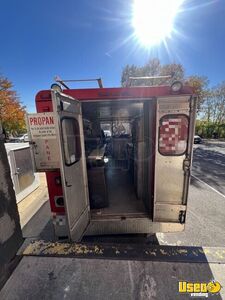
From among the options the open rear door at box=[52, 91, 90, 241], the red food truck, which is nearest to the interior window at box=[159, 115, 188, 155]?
the red food truck

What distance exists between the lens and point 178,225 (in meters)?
2.19

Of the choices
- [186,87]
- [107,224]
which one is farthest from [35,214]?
[186,87]

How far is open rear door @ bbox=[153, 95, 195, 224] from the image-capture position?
1938mm

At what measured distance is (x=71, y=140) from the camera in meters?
1.97

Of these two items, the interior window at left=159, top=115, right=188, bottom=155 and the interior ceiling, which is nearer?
the interior window at left=159, top=115, right=188, bottom=155

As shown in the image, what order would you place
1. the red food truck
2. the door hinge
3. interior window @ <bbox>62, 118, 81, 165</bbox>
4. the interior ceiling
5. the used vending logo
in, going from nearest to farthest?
the used vending logo < interior window @ <bbox>62, 118, 81, 165</bbox> < the red food truck < the door hinge < the interior ceiling

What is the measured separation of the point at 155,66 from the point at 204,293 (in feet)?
53.5

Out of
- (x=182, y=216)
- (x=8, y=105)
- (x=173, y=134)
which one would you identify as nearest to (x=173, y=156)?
(x=173, y=134)

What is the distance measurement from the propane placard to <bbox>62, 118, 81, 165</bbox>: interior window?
0.67 feet

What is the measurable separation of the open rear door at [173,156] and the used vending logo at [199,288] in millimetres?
709

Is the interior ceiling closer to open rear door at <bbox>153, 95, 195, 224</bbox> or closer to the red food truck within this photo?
the red food truck

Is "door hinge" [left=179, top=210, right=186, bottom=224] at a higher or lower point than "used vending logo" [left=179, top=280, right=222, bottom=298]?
higher

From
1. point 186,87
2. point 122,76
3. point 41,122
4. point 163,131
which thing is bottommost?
point 163,131

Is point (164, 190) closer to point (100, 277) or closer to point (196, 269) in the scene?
point (196, 269)
